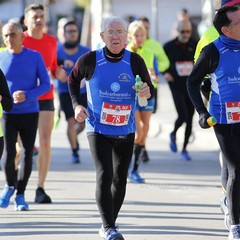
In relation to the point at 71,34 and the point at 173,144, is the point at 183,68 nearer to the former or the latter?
the point at 173,144

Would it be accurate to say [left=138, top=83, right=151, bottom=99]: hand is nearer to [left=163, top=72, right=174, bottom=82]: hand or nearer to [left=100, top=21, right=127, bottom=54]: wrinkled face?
[left=100, top=21, right=127, bottom=54]: wrinkled face

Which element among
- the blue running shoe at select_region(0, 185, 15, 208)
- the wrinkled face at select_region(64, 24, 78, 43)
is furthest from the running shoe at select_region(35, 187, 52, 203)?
Answer: the wrinkled face at select_region(64, 24, 78, 43)

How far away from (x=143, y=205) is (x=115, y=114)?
2631 millimetres

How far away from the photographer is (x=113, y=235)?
26.6 feet

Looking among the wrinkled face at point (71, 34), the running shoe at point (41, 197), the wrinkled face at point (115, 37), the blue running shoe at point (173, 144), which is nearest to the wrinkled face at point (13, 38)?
the running shoe at point (41, 197)

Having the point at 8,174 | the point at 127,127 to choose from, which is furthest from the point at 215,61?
the point at 8,174

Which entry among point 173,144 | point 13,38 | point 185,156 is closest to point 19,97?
point 13,38

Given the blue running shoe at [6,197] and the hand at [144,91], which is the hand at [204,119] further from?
the blue running shoe at [6,197]

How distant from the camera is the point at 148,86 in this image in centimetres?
836

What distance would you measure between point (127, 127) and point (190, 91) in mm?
599

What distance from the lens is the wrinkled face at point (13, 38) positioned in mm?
10164

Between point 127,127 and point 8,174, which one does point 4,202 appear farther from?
point 127,127

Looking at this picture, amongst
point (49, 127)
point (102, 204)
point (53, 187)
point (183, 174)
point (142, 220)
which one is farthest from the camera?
point (183, 174)

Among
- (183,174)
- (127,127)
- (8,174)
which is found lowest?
(183,174)
